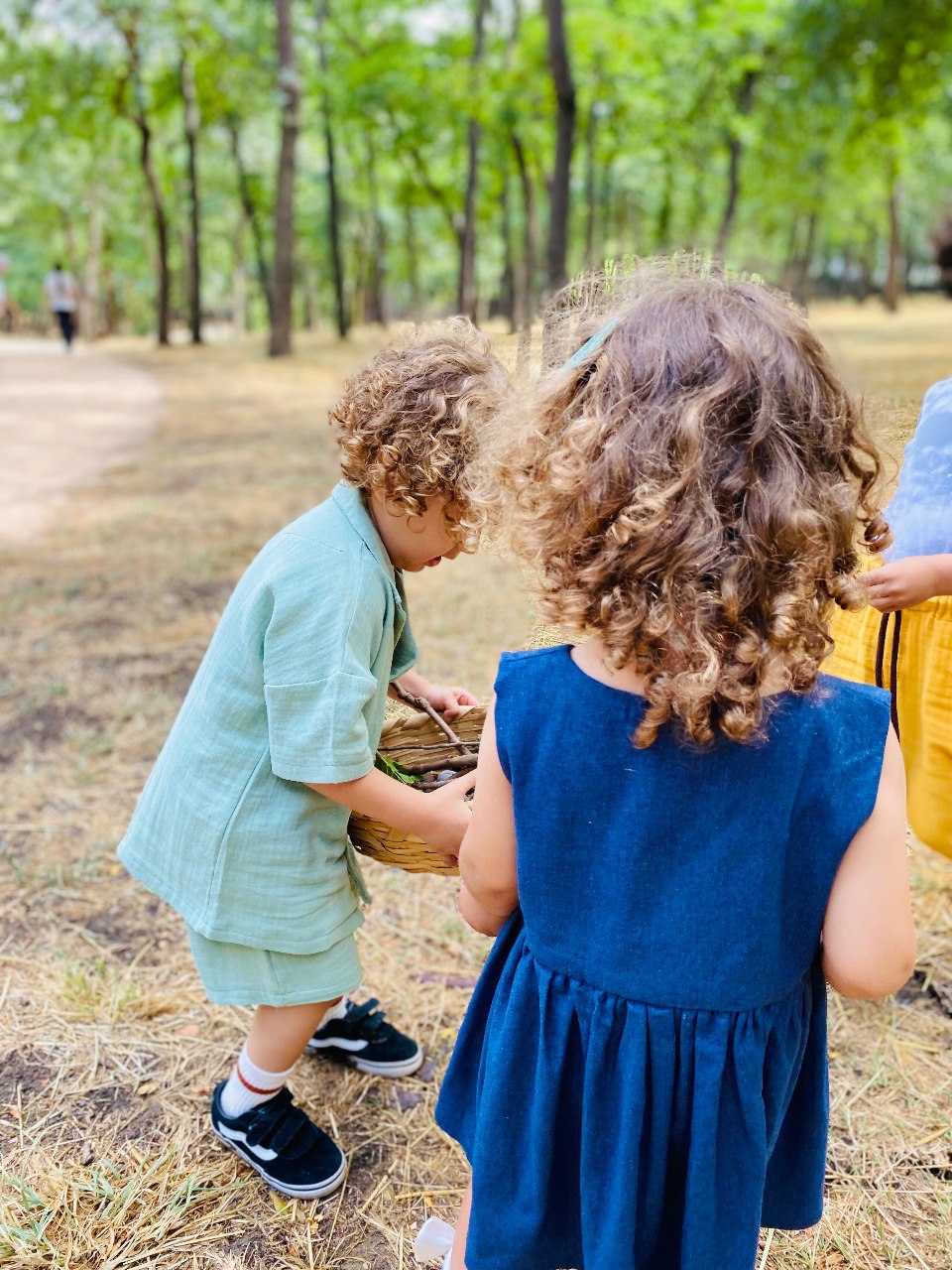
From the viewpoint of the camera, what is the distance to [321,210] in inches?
1164

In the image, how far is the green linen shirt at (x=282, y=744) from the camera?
1.42 m

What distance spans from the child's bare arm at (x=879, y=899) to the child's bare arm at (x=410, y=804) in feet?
1.90

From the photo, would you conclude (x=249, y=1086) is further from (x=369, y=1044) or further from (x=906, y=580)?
(x=906, y=580)

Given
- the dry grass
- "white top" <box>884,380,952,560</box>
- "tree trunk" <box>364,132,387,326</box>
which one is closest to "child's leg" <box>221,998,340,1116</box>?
the dry grass

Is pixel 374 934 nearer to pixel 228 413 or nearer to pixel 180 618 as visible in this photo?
pixel 180 618

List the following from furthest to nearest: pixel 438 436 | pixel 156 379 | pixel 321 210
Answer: pixel 321 210 < pixel 156 379 < pixel 438 436

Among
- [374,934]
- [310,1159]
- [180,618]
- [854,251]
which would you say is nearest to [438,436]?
[310,1159]

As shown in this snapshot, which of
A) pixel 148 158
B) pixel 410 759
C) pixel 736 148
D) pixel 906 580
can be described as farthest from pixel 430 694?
pixel 736 148

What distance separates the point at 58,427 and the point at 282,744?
32.7ft

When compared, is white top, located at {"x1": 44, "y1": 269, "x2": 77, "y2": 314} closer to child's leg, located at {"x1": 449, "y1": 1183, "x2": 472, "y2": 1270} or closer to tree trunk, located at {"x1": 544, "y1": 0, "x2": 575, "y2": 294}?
tree trunk, located at {"x1": 544, "y1": 0, "x2": 575, "y2": 294}

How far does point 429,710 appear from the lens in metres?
1.89

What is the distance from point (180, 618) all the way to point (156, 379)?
1154 cm

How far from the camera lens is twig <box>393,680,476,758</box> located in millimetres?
1858

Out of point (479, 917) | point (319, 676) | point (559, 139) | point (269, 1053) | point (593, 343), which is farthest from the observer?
point (559, 139)
